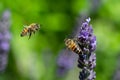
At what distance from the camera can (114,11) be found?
24.7 feet

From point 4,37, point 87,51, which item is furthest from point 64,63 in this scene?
point 87,51

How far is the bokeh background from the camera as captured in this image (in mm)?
6215

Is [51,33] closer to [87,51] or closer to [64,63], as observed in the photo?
[64,63]

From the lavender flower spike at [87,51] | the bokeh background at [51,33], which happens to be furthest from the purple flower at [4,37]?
the lavender flower spike at [87,51]

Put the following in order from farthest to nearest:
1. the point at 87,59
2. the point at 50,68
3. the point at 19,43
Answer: the point at 19,43
the point at 50,68
the point at 87,59

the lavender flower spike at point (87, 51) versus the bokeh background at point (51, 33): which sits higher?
the bokeh background at point (51, 33)

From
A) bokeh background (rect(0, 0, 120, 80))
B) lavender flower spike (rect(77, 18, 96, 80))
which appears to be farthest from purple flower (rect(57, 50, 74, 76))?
lavender flower spike (rect(77, 18, 96, 80))

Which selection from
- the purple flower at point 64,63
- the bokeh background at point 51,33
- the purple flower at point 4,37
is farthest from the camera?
the bokeh background at point 51,33

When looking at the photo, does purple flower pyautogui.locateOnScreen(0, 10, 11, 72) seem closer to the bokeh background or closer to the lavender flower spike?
the bokeh background

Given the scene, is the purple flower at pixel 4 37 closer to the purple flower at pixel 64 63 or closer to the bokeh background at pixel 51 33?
the purple flower at pixel 64 63

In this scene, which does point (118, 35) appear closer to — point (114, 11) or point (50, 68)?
point (114, 11)

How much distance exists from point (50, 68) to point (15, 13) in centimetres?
134

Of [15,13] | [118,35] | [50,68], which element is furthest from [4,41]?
[118,35]

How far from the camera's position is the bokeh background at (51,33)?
6.21m
